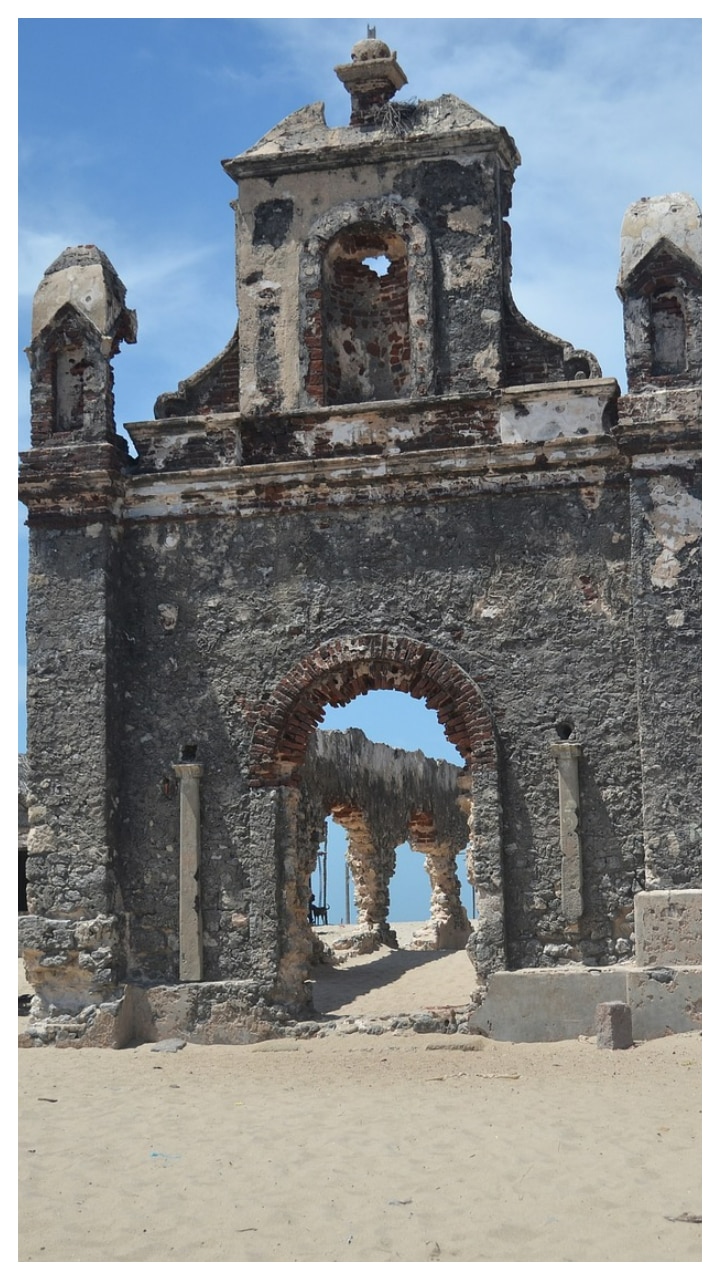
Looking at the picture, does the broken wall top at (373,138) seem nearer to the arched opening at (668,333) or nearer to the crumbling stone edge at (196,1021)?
the arched opening at (668,333)

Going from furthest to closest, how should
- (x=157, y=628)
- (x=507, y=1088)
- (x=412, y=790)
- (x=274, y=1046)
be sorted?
(x=412, y=790) < (x=157, y=628) < (x=274, y=1046) < (x=507, y=1088)

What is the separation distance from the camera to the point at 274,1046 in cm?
1116

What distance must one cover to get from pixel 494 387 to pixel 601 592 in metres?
1.84

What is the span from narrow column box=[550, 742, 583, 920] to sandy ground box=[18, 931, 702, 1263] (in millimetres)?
1027

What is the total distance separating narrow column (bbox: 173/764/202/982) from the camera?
38.2 ft

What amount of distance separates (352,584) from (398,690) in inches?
35.7

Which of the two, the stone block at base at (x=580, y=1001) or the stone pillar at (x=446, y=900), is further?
the stone pillar at (x=446, y=900)

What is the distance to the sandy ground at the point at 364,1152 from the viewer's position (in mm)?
6684

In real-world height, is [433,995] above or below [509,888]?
below

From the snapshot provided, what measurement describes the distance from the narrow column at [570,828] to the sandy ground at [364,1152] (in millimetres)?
1027

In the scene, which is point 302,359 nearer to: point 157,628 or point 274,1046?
point 157,628

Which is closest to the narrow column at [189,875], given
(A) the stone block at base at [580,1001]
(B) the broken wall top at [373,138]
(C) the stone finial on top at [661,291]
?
(A) the stone block at base at [580,1001]

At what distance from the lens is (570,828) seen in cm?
1108

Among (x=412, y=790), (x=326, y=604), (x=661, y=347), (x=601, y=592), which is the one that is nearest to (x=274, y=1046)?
(x=326, y=604)
